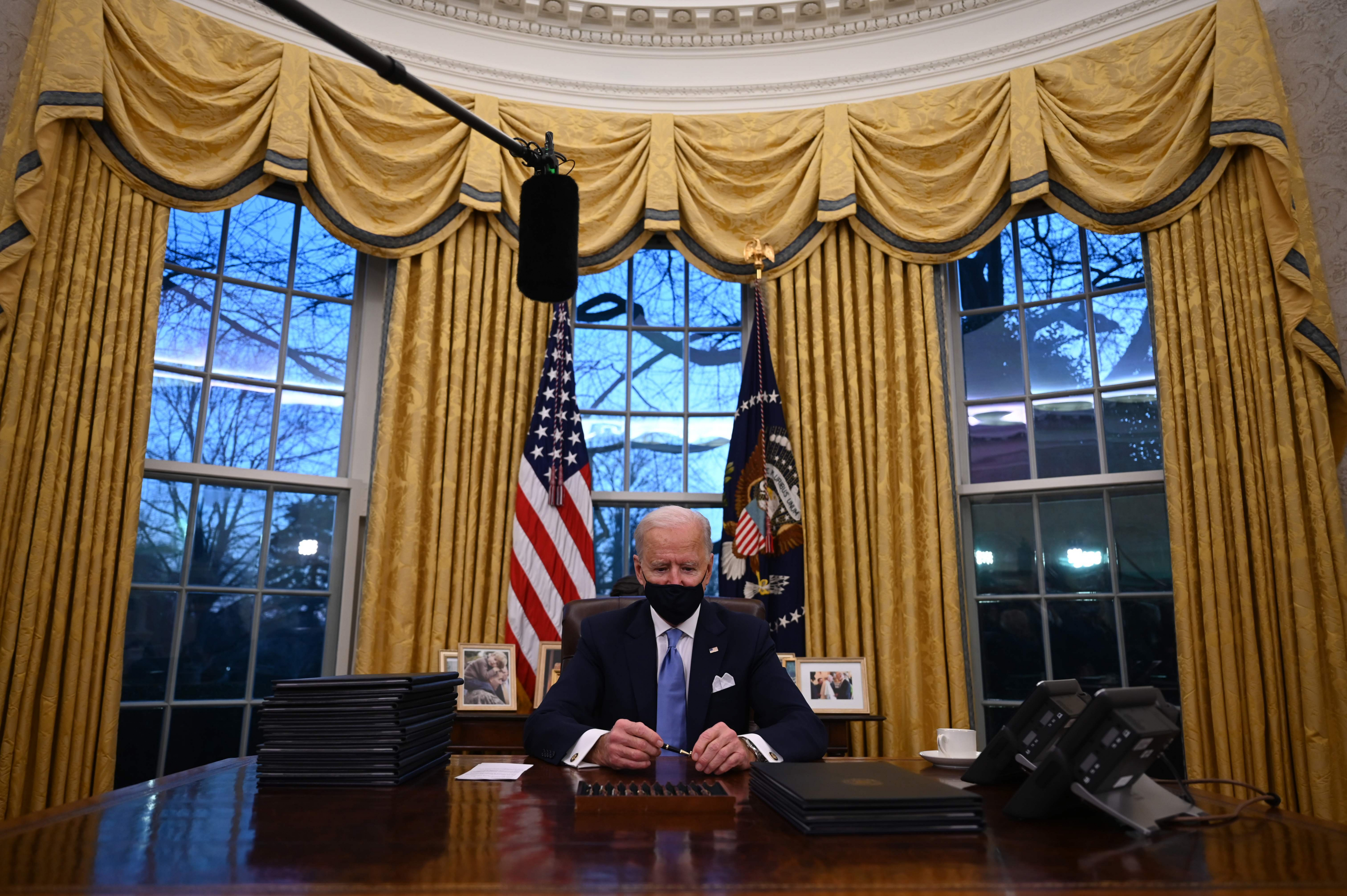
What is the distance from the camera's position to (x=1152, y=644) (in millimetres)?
3477

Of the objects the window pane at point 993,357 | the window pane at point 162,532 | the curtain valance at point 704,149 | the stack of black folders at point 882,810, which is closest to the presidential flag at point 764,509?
the curtain valance at point 704,149

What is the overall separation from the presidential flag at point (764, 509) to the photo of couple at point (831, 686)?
237 millimetres

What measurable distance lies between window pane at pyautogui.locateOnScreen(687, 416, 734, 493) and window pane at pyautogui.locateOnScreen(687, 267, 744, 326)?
0.50 metres

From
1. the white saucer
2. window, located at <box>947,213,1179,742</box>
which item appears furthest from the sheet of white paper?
window, located at <box>947,213,1179,742</box>

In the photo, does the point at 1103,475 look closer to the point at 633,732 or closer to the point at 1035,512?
the point at 1035,512

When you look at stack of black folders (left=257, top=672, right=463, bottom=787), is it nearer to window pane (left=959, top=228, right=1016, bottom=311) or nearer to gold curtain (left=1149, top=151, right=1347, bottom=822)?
gold curtain (left=1149, top=151, right=1347, bottom=822)

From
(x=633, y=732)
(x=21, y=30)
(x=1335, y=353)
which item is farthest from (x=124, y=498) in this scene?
(x=1335, y=353)

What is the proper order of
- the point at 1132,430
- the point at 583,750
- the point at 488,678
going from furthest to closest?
the point at 1132,430 → the point at 488,678 → the point at 583,750

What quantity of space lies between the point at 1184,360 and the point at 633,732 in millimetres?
2989

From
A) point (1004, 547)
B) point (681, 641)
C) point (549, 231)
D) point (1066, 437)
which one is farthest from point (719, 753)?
point (1066, 437)

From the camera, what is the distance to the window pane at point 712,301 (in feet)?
14.3

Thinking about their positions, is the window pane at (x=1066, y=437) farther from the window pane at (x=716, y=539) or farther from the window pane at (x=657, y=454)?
the window pane at (x=657, y=454)

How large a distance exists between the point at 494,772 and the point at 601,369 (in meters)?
2.92

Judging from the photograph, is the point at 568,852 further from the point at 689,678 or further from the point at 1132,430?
the point at 1132,430
